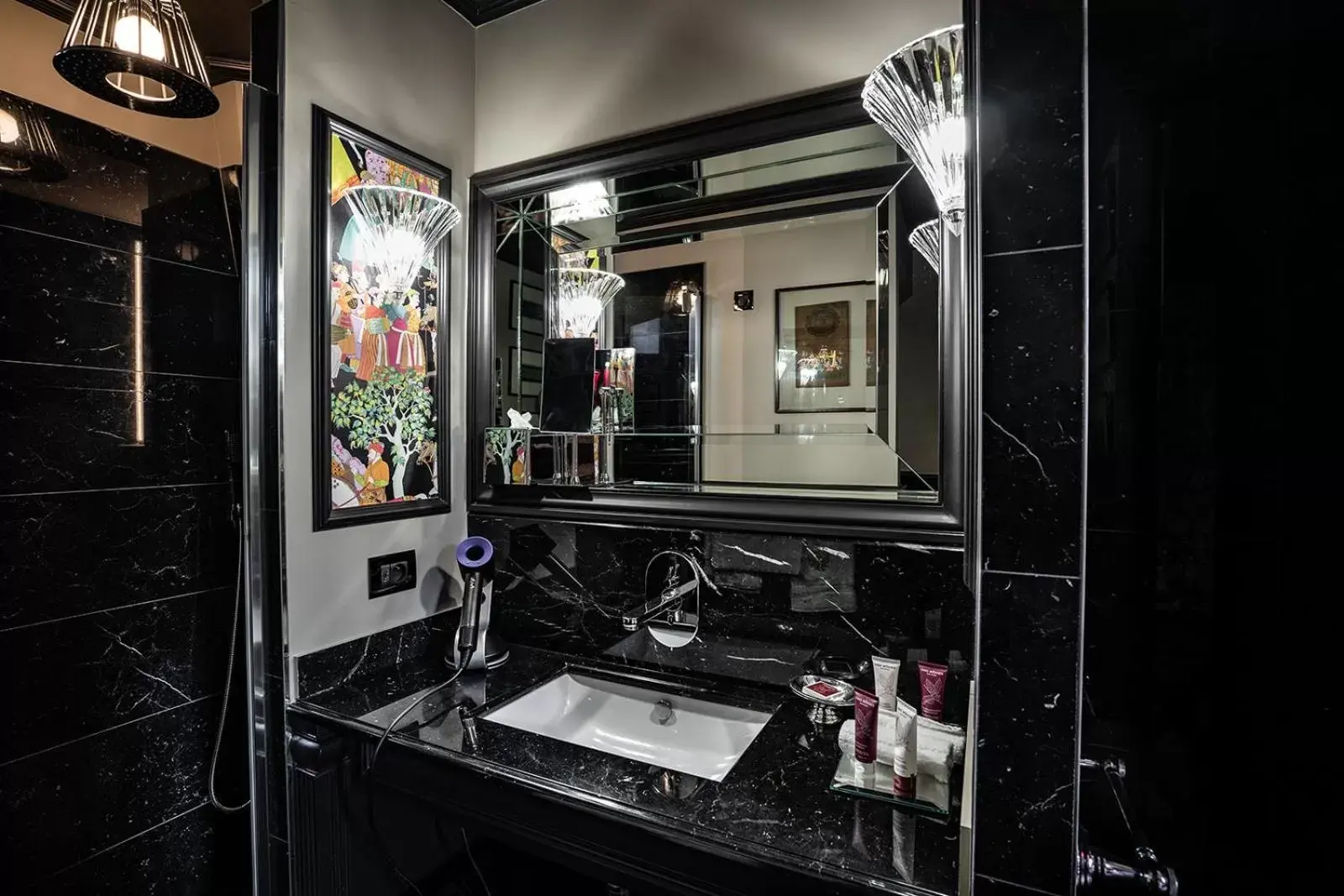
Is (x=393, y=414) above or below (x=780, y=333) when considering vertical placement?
below

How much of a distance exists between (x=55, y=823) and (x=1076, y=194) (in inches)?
89.4

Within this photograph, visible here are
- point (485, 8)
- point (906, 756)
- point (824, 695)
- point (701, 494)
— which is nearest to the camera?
point (906, 756)

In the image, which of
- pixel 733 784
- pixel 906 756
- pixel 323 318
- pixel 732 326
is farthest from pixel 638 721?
pixel 323 318

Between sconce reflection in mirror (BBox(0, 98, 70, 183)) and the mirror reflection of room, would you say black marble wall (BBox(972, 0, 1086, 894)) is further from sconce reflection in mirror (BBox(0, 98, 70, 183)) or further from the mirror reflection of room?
sconce reflection in mirror (BBox(0, 98, 70, 183))

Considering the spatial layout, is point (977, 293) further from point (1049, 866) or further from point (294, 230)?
point (294, 230)

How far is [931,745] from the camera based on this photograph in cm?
100

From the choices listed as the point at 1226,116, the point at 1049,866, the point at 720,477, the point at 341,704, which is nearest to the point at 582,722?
the point at 341,704

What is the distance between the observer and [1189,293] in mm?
399

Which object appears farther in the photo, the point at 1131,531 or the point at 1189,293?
the point at 1131,531

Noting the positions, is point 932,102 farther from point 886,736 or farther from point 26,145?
point 26,145

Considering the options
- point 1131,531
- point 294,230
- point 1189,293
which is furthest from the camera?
point 294,230

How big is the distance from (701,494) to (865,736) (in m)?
0.66

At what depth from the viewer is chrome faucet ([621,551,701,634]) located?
1.47 meters

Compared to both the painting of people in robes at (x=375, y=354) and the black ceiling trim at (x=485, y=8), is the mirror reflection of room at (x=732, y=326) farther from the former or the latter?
the black ceiling trim at (x=485, y=8)
